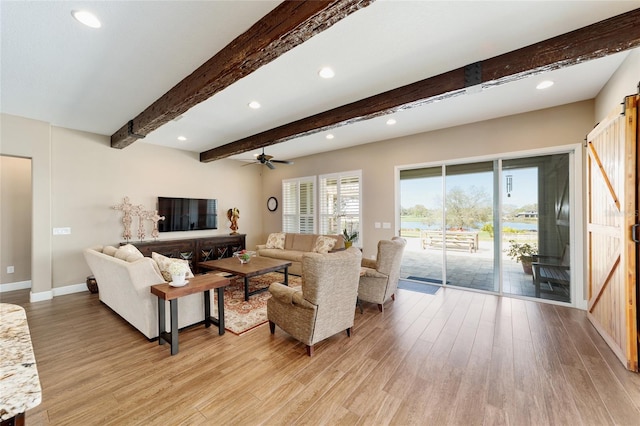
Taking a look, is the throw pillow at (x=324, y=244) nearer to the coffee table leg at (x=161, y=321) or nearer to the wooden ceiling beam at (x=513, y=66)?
the wooden ceiling beam at (x=513, y=66)

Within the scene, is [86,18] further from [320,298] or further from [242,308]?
[242,308]

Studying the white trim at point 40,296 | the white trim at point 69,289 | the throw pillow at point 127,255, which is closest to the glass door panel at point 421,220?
the throw pillow at point 127,255

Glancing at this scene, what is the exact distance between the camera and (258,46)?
2123 millimetres

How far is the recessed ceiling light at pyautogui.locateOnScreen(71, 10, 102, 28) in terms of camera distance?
2023mm

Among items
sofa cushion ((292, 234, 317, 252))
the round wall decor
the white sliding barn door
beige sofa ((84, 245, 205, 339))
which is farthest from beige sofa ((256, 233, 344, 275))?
the white sliding barn door

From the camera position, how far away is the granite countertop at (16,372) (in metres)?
0.66

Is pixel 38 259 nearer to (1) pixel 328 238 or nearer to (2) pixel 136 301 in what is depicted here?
(2) pixel 136 301

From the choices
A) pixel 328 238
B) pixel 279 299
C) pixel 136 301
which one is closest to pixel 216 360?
pixel 279 299

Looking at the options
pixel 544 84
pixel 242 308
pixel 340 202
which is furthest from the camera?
pixel 340 202

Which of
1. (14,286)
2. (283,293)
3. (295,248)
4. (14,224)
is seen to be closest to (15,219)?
(14,224)

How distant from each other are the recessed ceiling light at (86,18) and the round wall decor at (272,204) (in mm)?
5804

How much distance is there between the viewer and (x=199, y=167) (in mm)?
6633

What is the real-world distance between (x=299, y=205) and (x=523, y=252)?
16.4 feet

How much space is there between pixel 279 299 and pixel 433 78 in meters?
3.05
